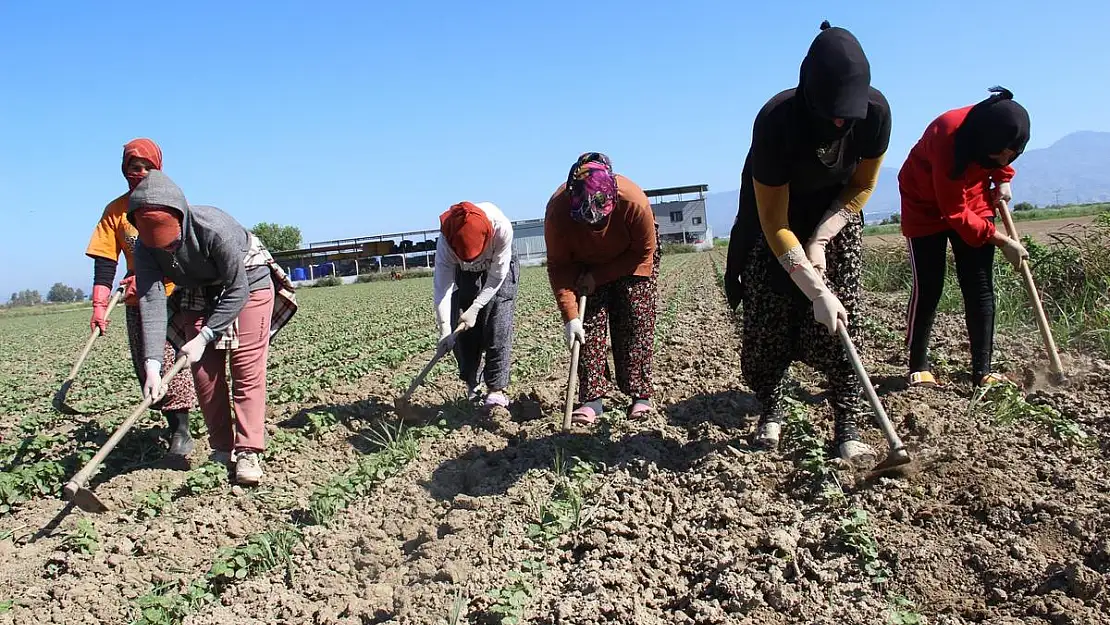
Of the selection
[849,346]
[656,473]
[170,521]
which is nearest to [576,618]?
[656,473]

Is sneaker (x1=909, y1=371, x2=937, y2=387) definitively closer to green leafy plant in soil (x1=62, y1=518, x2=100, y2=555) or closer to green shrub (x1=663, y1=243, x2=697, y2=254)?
green leafy plant in soil (x1=62, y1=518, x2=100, y2=555)

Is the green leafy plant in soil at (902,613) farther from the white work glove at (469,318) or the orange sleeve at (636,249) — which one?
the white work glove at (469,318)

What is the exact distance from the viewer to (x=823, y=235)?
2.82 meters

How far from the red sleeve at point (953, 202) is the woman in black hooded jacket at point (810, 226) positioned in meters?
0.71

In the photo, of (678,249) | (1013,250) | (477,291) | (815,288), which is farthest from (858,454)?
(678,249)

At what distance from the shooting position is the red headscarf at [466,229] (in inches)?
153

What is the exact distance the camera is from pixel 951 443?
9.47 feet

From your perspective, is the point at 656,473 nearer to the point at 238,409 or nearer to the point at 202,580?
the point at 202,580

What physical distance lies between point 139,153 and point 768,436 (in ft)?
10.0

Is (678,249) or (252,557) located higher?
(678,249)

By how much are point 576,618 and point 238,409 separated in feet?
6.94

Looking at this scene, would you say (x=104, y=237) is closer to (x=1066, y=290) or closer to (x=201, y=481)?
(x=201, y=481)

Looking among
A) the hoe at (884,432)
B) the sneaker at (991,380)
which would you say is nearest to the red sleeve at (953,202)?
the sneaker at (991,380)

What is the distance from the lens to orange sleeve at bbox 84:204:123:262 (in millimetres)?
3811
